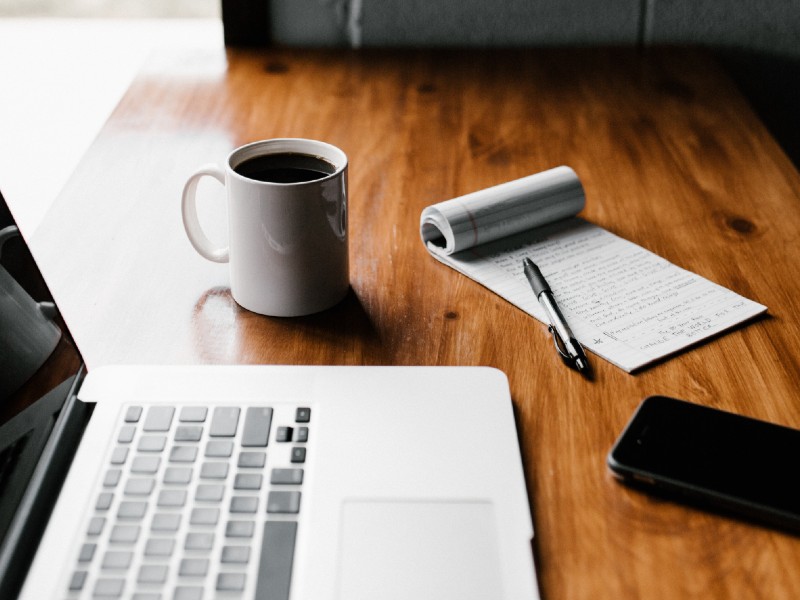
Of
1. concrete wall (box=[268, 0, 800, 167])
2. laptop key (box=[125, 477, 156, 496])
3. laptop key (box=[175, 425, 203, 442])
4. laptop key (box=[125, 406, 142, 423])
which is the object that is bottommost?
concrete wall (box=[268, 0, 800, 167])

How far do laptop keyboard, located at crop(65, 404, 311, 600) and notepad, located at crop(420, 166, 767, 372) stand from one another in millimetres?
271

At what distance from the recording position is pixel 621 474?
0.55 metres

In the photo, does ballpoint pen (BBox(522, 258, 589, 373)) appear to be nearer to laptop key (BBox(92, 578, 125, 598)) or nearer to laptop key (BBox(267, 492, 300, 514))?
laptop key (BBox(267, 492, 300, 514))

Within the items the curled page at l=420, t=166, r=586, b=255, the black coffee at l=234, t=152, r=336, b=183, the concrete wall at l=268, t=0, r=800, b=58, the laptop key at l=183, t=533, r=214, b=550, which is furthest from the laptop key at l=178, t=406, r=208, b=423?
the concrete wall at l=268, t=0, r=800, b=58

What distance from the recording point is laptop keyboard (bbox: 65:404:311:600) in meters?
0.46

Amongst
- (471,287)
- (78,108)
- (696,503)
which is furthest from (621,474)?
(78,108)

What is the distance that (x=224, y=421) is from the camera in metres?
0.56

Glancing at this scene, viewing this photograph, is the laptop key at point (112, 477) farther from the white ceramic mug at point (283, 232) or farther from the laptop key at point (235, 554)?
the white ceramic mug at point (283, 232)

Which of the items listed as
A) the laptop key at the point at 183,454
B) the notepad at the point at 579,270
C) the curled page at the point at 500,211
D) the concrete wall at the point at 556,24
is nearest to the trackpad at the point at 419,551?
the laptop key at the point at 183,454

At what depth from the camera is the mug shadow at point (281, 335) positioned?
67 cm

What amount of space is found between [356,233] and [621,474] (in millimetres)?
405

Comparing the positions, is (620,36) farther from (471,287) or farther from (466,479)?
(466,479)

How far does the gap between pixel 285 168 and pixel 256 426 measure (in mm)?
249

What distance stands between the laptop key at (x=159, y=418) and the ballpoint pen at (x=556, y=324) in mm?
309
